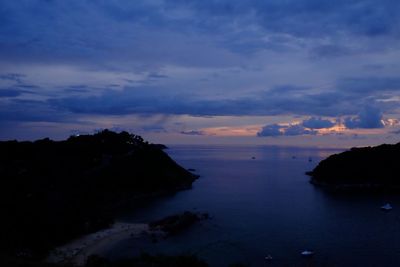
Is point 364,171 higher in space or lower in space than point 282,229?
higher

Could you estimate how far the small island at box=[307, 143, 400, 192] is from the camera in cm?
9881

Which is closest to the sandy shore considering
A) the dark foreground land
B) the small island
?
the dark foreground land

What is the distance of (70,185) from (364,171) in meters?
77.1

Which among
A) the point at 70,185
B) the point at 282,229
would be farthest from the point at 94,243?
the point at 282,229

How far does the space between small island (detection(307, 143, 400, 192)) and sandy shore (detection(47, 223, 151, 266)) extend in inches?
2516

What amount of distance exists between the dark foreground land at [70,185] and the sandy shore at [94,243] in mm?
1310

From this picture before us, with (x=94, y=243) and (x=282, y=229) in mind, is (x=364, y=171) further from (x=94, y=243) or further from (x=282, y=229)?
(x=94, y=243)

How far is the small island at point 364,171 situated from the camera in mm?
98812

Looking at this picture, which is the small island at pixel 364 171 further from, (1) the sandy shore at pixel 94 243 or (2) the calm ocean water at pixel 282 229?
(1) the sandy shore at pixel 94 243

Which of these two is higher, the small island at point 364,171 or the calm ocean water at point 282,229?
the small island at point 364,171

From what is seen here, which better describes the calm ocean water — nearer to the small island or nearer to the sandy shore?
the sandy shore

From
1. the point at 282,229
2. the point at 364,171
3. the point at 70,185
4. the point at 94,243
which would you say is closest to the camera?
the point at 94,243

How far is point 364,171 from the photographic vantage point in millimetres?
103500

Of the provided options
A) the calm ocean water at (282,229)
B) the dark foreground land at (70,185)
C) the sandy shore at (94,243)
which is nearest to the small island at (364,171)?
the calm ocean water at (282,229)
